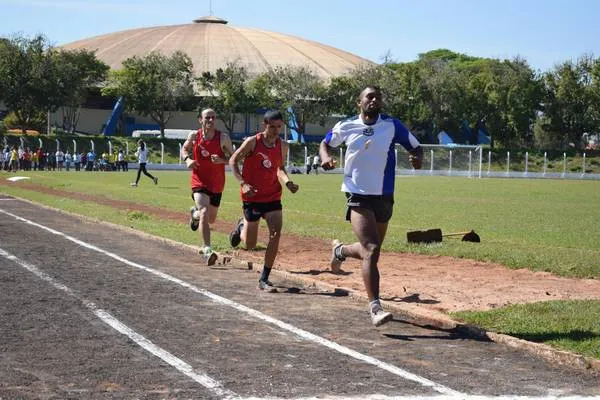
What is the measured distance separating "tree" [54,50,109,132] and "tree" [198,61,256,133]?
38.3ft

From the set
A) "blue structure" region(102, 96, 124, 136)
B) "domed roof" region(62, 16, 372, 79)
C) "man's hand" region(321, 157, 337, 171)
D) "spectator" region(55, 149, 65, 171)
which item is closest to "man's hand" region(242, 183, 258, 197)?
"man's hand" region(321, 157, 337, 171)

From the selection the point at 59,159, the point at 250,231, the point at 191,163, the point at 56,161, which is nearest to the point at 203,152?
the point at 191,163

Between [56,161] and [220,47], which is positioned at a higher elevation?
[220,47]

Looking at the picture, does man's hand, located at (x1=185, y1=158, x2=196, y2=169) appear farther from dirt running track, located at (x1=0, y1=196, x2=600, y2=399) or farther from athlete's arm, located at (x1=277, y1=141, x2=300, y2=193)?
athlete's arm, located at (x1=277, y1=141, x2=300, y2=193)

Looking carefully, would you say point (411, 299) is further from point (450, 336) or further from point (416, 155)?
point (416, 155)

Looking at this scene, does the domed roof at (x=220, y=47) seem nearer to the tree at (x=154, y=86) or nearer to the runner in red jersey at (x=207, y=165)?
the tree at (x=154, y=86)

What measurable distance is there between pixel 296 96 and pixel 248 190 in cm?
9175

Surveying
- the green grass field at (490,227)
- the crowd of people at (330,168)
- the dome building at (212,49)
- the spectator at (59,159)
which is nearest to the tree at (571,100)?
the dome building at (212,49)

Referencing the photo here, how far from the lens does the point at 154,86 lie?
9769cm

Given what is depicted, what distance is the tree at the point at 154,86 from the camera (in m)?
97.1

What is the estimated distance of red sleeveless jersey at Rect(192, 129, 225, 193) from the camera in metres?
13.9

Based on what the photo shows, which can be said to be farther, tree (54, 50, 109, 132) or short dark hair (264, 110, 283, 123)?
tree (54, 50, 109, 132)

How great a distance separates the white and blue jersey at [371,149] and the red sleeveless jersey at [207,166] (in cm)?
491

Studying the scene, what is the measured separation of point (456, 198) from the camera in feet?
122
